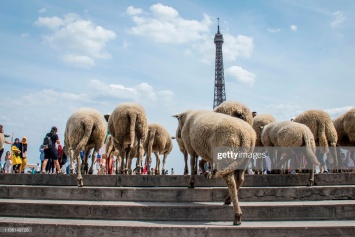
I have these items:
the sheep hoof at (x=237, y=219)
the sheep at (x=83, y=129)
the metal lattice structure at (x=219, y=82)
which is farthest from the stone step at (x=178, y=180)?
the metal lattice structure at (x=219, y=82)

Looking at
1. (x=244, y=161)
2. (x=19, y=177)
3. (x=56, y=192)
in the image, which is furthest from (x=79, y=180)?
(x=244, y=161)

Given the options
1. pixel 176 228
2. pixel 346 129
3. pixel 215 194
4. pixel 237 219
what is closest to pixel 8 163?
pixel 215 194

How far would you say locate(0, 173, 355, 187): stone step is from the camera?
31.9ft

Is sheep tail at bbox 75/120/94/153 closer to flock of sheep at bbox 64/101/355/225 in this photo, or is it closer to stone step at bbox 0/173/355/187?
flock of sheep at bbox 64/101/355/225

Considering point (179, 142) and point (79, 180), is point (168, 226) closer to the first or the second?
point (79, 180)

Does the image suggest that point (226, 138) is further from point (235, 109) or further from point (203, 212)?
point (235, 109)

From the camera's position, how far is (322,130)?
12.1 metres

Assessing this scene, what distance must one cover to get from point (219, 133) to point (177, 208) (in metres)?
1.94

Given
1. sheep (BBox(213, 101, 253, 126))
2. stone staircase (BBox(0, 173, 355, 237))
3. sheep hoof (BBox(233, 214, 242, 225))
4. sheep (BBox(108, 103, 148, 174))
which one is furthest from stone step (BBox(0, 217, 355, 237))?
sheep (BBox(108, 103, 148, 174))

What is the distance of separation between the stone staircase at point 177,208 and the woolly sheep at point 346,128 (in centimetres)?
364

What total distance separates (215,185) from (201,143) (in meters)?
2.10

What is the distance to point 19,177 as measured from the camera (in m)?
10.6

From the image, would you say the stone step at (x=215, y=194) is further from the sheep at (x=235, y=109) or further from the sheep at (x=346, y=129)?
the sheep at (x=346, y=129)

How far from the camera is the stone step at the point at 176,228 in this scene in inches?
267
